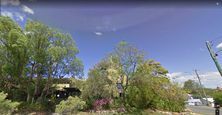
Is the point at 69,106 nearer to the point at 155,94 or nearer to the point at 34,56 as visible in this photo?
the point at 34,56

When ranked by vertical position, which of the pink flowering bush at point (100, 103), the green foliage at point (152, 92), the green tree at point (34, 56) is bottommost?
the pink flowering bush at point (100, 103)

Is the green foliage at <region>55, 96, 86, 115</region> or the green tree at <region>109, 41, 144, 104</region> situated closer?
the green foliage at <region>55, 96, 86, 115</region>

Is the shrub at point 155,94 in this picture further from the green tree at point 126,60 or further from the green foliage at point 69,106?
the green foliage at point 69,106

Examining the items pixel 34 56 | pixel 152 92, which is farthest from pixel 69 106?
pixel 152 92

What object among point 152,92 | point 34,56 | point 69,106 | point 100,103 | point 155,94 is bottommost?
point 100,103

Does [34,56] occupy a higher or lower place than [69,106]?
higher

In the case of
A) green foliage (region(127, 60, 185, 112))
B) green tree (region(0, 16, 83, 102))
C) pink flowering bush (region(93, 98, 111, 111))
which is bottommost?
pink flowering bush (region(93, 98, 111, 111))

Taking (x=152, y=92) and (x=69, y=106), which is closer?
(x=69, y=106)

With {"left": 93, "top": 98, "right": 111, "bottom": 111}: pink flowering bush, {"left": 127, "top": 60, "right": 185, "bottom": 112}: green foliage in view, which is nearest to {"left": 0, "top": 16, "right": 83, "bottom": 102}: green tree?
{"left": 93, "top": 98, "right": 111, "bottom": 111}: pink flowering bush

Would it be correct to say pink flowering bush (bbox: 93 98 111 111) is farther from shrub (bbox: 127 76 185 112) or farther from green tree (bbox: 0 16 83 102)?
green tree (bbox: 0 16 83 102)

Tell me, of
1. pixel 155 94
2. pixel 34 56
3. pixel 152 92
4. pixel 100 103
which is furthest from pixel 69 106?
pixel 155 94

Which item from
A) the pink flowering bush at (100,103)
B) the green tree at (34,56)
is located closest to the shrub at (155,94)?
the pink flowering bush at (100,103)

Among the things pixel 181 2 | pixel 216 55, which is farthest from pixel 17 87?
pixel 181 2

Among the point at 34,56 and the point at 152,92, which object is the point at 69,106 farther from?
the point at 152,92
